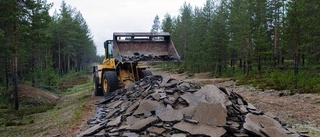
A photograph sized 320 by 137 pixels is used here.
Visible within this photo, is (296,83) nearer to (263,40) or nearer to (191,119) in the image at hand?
(263,40)

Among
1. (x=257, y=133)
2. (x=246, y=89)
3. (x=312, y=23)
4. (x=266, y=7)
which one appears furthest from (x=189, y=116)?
(x=266, y=7)

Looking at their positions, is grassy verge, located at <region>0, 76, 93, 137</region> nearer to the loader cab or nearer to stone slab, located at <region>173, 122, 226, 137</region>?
the loader cab

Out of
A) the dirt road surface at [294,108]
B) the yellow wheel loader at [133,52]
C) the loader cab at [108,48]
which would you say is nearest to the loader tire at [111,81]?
the yellow wheel loader at [133,52]

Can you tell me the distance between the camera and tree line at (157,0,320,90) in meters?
24.5

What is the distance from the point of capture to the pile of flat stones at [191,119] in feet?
22.0

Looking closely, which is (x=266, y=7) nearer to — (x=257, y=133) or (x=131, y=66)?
(x=131, y=66)

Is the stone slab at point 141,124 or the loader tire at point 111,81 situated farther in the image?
the loader tire at point 111,81

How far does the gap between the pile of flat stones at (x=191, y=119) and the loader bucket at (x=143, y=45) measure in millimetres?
4574

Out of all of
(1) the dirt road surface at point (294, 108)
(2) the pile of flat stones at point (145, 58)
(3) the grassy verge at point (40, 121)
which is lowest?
(3) the grassy verge at point (40, 121)

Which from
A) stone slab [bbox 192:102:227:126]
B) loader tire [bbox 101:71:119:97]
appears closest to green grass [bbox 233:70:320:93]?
loader tire [bbox 101:71:119:97]

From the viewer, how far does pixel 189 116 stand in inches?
291

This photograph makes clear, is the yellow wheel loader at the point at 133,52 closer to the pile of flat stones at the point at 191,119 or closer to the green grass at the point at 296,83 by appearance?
the pile of flat stones at the point at 191,119

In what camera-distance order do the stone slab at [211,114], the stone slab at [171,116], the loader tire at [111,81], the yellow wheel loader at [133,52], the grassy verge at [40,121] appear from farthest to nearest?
1. the loader tire at [111,81]
2. the yellow wheel loader at [133,52]
3. the grassy verge at [40,121]
4. the stone slab at [171,116]
5. the stone slab at [211,114]

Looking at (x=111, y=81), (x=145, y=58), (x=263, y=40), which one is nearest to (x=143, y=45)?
(x=145, y=58)
